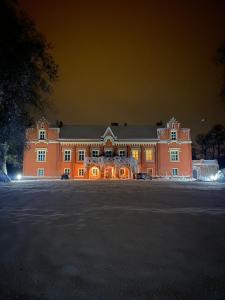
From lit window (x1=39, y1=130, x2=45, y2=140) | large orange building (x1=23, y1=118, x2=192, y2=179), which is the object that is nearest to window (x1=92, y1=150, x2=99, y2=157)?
large orange building (x1=23, y1=118, x2=192, y2=179)

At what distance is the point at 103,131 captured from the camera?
65.7 meters

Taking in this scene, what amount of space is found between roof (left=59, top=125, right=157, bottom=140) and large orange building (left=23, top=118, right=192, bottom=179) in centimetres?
20

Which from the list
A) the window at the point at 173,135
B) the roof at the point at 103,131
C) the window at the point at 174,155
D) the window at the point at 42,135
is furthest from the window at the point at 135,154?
the window at the point at 42,135

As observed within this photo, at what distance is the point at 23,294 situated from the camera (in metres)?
4.57

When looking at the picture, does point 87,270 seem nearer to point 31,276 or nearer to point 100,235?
point 31,276

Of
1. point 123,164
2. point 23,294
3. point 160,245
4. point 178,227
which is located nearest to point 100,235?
point 160,245

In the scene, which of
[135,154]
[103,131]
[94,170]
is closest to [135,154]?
[135,154]

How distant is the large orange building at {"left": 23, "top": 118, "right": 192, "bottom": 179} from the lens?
200 ft

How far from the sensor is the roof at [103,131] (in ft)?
208

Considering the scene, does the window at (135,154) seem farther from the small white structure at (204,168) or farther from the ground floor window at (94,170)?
the small white structure at (204,168)

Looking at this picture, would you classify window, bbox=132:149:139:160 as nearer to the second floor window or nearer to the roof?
the second floor window

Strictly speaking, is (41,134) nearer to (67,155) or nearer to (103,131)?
(67,155)

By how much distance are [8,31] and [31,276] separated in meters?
15.6

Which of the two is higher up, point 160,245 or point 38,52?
point 38,52
